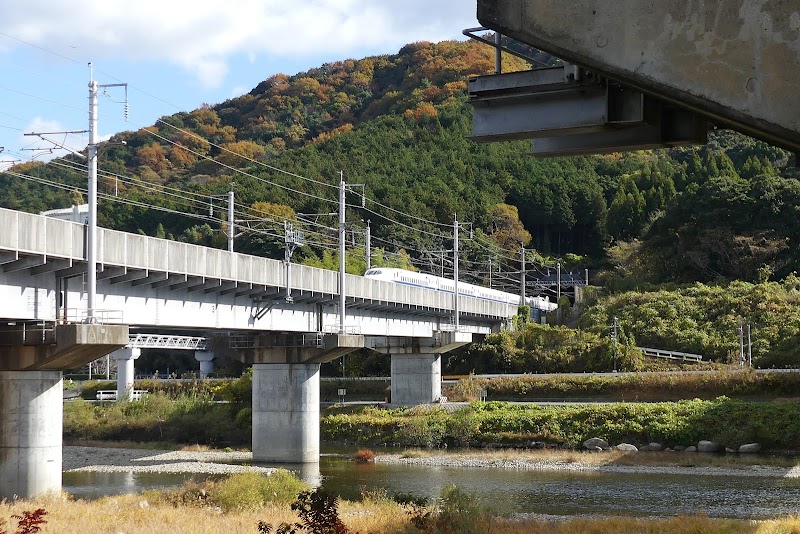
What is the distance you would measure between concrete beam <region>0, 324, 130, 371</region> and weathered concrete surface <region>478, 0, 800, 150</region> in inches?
763

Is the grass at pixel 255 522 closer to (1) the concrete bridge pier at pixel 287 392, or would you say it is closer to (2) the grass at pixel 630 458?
(1) the concrete bridge pier at pixel 287 392

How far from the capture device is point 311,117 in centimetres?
17538

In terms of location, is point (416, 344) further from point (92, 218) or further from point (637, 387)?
point (92, 218)

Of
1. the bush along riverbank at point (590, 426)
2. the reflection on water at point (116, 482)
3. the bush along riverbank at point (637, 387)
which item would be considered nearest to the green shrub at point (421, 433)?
the bush along riverbank at point (590, 426)

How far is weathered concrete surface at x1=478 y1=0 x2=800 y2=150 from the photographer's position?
11.7m

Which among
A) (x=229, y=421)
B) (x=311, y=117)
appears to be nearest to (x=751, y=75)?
(x=229, y=421)

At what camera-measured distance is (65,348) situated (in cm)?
2875

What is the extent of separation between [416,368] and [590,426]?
1717 cm

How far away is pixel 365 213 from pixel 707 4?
102653 millimetres

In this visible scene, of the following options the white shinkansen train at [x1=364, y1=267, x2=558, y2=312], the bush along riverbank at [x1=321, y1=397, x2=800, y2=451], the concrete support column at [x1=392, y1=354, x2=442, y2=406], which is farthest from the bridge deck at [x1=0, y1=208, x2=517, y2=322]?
the white shinkansen train at [x1=364, y1=267, x2=558, y2=312]

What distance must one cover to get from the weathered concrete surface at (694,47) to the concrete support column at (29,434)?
20.9 meters

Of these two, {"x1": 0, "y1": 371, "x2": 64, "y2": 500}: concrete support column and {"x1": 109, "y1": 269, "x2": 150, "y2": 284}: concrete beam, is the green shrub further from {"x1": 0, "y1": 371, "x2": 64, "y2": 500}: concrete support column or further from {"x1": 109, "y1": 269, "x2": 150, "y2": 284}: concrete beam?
{"x1": 0, "y1": 371, "x2": 64, "y2": 500}: concrete support column

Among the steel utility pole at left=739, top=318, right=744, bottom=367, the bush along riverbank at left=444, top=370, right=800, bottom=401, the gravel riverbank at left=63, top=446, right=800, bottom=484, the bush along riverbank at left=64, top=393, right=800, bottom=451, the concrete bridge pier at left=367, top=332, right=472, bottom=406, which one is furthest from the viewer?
the concrete bridge pier at left=367, top=332, right=472, bottom=406

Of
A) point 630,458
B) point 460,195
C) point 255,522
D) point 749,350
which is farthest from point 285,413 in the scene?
point 460,195
